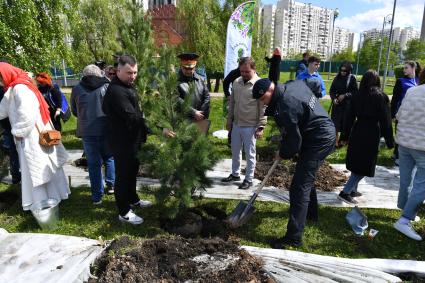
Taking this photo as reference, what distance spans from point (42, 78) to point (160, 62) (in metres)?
3.08

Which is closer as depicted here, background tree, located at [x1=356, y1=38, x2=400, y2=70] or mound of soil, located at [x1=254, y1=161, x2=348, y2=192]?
mound of soil, located at [x1=254, y1=161, x2=348, y2=192]

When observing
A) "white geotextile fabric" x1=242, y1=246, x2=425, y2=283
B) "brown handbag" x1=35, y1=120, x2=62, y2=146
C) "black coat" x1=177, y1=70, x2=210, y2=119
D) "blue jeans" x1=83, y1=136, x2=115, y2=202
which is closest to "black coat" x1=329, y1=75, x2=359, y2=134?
"black coat" x1=177, y1=70, x2=210, y2=119

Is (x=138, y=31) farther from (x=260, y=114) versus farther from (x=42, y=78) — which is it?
(x=260, y=114)

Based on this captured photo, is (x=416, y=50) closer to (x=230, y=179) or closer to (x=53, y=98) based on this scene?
(x=230, y=179)

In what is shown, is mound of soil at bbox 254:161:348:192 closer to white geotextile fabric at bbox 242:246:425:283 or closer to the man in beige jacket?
the man in beige jacket

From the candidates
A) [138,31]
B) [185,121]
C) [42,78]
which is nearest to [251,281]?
[185,121]

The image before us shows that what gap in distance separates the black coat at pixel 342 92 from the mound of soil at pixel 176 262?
4.56 m

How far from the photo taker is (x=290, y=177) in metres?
5.23

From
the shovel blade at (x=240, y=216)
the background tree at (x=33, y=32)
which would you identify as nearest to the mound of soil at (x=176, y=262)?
the shovel blade at (x=240, y=216)

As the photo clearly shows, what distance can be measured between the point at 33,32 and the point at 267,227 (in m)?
7.11

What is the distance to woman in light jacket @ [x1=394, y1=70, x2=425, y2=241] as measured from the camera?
341cm

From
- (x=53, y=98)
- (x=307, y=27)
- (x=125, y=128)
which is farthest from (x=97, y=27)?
(x=307, y=27)

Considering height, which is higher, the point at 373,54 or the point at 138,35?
the point at 373,54

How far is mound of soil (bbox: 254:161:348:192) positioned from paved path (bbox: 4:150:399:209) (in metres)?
0.15
